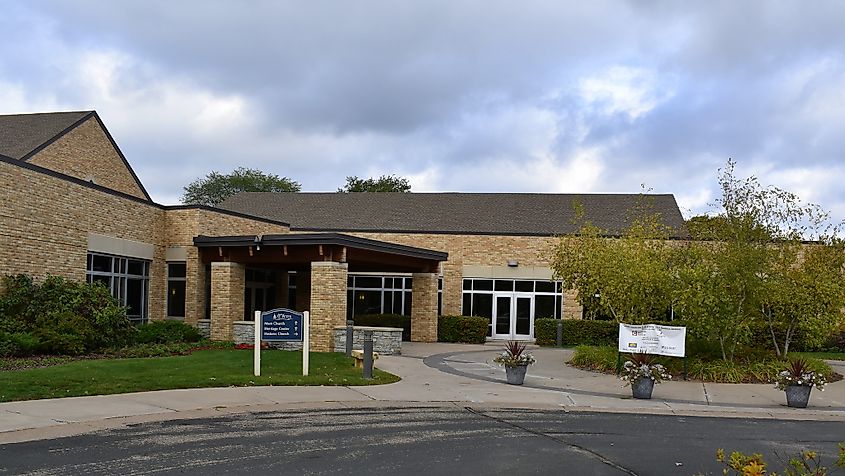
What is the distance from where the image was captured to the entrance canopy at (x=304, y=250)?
24906mm

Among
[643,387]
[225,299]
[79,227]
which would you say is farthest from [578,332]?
[79,227]

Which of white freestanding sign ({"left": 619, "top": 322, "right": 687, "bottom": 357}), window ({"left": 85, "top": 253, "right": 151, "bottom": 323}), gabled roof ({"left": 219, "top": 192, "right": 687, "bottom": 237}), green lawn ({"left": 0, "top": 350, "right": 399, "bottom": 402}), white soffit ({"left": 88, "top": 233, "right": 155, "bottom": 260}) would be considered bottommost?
green lawn ({"left": 0, "top": 350, "right": 399, "bottom": 402})

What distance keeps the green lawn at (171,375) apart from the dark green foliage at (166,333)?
3.28 metres

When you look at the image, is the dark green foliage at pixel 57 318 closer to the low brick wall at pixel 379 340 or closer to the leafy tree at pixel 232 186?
the low brick wall at pixel 379 340

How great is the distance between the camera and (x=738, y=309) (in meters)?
21.4

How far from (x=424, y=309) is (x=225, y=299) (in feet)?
27.1

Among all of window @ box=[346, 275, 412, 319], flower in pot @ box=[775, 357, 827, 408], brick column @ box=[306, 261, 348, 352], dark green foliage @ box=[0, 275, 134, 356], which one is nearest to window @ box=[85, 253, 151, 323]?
dark green foliage @ box=[0, 275, 134, 356]

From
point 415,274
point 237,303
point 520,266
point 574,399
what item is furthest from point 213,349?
point 520,266

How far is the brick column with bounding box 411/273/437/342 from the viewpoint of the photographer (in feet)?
104

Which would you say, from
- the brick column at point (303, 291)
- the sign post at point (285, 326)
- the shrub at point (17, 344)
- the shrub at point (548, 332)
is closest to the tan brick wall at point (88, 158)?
the brick column at point (303, 291)

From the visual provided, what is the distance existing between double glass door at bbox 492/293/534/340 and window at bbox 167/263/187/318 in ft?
47.5

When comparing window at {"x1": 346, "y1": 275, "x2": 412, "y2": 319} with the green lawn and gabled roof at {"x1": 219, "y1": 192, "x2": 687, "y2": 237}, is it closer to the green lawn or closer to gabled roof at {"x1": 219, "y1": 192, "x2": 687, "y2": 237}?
gabled roof at {"x1": 219, "y1": 192, "x2": 687, "y2": 237}

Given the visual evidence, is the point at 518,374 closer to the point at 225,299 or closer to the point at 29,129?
the point at 225,299

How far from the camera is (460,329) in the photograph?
33.9 metres
